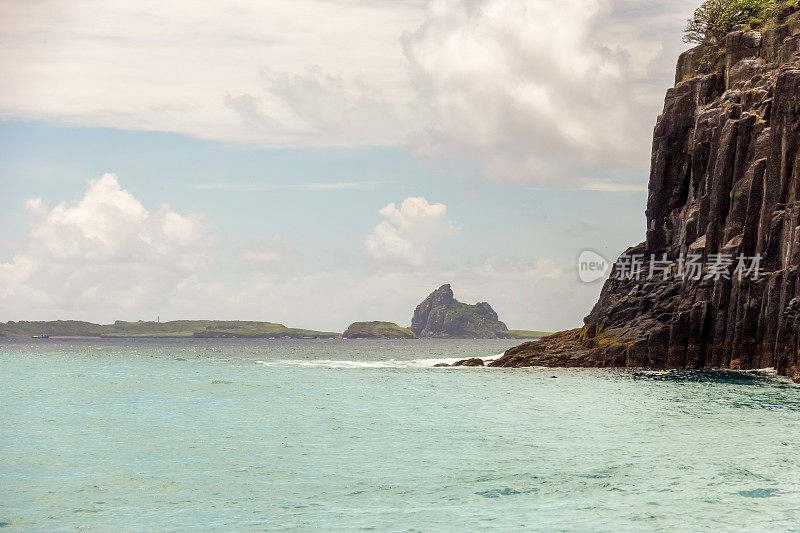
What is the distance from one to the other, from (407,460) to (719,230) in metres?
66.4

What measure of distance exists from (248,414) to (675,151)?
70.9 meters

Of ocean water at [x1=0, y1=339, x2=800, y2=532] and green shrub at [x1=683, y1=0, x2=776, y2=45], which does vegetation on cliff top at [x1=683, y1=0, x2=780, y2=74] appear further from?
ocean water at [x1=0, y1=339, x2=800, y2=532]

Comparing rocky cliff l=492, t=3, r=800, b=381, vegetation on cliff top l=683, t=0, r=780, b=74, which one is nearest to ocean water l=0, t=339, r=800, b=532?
rocky cliff l=492, t=3, r=800, b=381

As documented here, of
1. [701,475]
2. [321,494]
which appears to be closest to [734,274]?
[701,475]

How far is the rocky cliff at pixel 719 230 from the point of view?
264 feet

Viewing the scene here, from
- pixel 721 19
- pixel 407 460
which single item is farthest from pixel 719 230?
pixel 407 460

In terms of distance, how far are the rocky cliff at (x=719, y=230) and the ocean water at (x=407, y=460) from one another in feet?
63.3

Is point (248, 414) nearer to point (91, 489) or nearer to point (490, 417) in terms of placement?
point (490, 417)

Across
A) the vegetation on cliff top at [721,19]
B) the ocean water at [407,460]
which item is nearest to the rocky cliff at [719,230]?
the vegetation on cliff top at [721,19]

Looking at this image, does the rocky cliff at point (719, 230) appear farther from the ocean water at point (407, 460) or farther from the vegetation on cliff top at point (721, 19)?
the ocean water at point (407, 460)

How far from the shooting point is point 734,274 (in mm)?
85438

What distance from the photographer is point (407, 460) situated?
34.5m

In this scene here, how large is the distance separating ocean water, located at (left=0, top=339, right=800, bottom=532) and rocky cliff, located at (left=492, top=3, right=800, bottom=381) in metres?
19.3

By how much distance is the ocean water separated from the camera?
2539 centimetres
